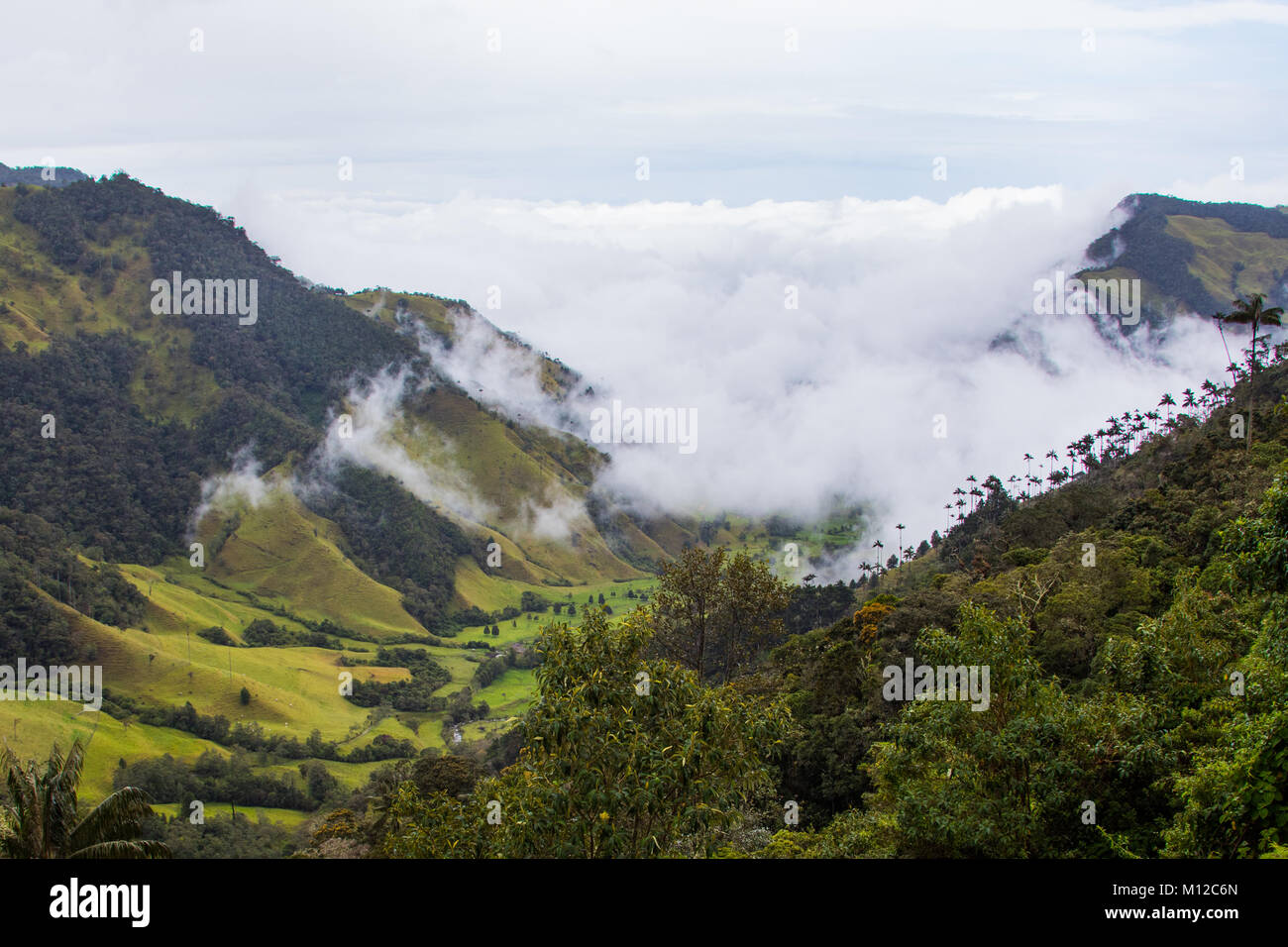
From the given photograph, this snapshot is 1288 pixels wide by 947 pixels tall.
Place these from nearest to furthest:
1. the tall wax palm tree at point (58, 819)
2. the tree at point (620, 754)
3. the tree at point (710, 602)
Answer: the tree at point (620, 754), the tall wax palm tree at point (58, 819), the tree at point (710, 602)

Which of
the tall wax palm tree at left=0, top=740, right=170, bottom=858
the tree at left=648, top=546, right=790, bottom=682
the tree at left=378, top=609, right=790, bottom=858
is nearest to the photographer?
the tree at left=378, top=609, right=790, bottom=858

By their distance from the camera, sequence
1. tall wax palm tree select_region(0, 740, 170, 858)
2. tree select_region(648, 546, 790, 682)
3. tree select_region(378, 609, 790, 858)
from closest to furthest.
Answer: tree select_region(378, 609, 790, 858), tall wax palm tree select_region(0, 740, 170, 858), tree select_region(648, 546, 790, 682)

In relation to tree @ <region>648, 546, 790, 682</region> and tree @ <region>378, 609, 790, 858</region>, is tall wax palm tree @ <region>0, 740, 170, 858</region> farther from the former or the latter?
tree @ <region>648, 546, 790, 682</region>

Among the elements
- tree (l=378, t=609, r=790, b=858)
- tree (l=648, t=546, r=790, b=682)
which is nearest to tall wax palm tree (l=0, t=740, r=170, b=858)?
tree (l=378, t=609, r=790, b=858)

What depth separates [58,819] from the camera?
72.5 feet

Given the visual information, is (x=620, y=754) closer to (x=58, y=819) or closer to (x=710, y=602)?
(x=58, y=819)

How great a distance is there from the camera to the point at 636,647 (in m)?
17.1

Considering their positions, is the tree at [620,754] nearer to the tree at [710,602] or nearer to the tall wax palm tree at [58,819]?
the tall wax palm tree at [58,819]

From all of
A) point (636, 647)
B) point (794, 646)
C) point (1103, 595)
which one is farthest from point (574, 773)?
point (794, 646)

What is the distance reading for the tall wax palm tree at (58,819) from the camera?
2148 cm

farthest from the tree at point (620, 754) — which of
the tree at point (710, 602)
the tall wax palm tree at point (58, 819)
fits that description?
the tree at point (710, 602)

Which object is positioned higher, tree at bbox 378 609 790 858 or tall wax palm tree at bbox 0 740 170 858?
tree at bbox 378 609 790 858

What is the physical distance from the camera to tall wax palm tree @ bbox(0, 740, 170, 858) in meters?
21.5

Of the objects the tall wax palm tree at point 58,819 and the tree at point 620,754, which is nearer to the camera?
the tree at point 620,754
